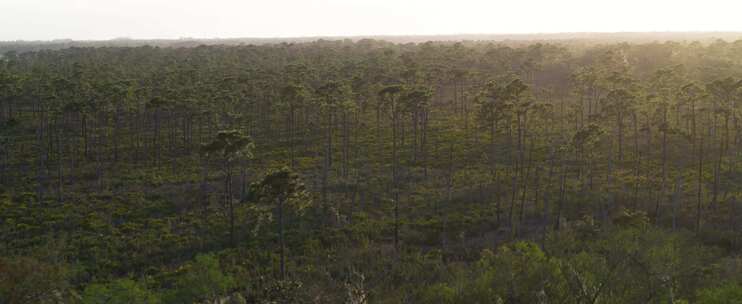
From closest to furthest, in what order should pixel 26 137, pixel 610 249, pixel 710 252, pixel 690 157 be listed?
pixel 610 249 < pixel 710 252 < pixel 690 157 < pixel 26 137

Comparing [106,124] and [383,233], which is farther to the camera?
[106,124]

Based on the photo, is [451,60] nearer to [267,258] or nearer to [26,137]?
[26,137]

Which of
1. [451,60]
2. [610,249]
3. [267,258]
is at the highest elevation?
[451,60]

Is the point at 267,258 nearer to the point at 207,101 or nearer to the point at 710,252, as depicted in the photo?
the point at 710,252

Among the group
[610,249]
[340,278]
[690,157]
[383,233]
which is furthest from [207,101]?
[690,157]

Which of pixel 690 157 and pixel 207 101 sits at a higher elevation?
pixel 207 101

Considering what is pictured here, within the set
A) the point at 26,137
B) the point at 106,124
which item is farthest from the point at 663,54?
the point at 26,137

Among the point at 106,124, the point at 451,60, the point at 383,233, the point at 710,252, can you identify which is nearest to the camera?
the point at 710,252
